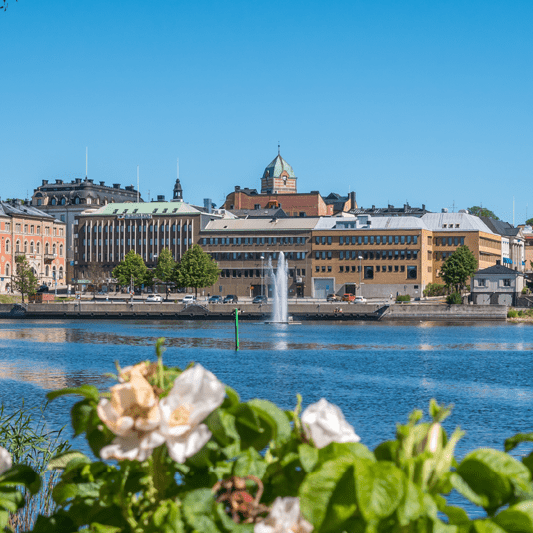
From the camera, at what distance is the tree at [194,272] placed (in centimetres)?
13325

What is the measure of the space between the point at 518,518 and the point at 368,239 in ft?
467

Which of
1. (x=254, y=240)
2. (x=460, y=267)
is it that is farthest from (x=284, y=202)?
(x=460, y=267)

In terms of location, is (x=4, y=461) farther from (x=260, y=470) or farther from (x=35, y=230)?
(x=35, y=230)

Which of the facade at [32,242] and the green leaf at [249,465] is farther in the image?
the facade at [32,242]

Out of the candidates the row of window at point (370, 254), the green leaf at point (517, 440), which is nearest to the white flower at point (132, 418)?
the green leaf at point (517, 440)

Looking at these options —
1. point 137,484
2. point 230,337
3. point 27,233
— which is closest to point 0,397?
point 137,484

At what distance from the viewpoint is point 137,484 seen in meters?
3.39

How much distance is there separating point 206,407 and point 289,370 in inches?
1910

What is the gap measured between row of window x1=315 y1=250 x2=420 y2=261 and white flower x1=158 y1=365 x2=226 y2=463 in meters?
140

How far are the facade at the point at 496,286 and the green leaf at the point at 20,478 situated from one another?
121 meters

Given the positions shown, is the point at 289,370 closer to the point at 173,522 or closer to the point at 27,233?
the point at 173,522

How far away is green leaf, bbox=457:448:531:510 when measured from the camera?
3.01 metres

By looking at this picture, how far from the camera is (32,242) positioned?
15575 centimetres

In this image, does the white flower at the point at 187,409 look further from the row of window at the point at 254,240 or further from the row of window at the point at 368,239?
the row of window at the point at 254,240
